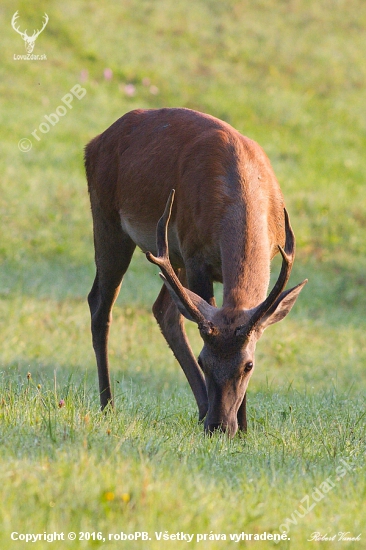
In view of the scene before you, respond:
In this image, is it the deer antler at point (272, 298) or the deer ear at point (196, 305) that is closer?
the deer antler at point (272, 298)

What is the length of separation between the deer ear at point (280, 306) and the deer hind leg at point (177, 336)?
4.62ft

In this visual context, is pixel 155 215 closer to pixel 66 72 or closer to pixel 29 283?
pixel 29 283

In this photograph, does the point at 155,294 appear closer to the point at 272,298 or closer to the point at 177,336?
the point at 177,336

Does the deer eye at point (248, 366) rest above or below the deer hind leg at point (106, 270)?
above

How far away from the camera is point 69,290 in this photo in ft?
37.2

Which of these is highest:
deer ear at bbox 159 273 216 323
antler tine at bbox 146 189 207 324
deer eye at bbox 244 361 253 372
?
antler tine at bbox 146 189 207 324

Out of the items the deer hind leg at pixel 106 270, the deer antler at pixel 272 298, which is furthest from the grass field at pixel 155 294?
the deer antler at pixel 272 298

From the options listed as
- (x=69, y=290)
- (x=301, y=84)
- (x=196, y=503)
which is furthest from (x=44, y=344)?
(x=301, y=84)

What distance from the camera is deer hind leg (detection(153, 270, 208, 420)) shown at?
6777mm

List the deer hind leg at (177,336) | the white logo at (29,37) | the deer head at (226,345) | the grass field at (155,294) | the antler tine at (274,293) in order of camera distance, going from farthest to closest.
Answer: the white logo at (29,37)
the deer hind leg at (177,336)
the deer head at (226,345)
the antler tine at (274,293)
the grass field at (155,294)

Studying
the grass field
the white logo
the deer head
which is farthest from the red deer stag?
the white logo

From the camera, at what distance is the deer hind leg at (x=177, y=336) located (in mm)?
6777

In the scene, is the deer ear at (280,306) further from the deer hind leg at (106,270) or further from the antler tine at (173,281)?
the deer hind leg at (106,270)

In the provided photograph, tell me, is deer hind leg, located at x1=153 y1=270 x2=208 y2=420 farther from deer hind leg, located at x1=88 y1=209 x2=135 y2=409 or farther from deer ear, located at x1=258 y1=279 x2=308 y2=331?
deer ear, located at x1=258 y1=279 x2=308 y2=331
